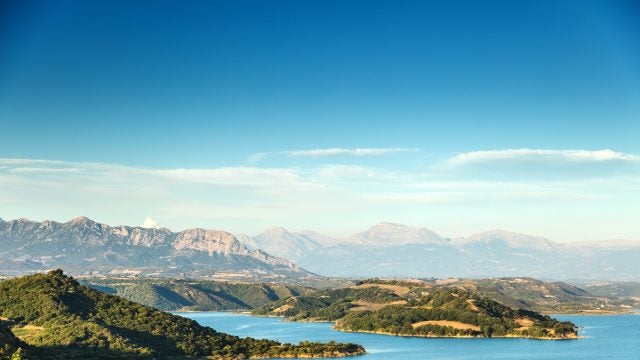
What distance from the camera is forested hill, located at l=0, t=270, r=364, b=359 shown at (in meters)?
155

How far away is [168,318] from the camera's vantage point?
191125mm

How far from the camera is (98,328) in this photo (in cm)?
16362

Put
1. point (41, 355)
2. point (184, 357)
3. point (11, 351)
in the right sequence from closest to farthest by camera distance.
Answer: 1. point (11, 351)
2. point (41, 355)
3. point (184, 357)

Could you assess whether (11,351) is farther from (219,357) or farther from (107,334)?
(219,357)

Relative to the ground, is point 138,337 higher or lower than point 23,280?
lower

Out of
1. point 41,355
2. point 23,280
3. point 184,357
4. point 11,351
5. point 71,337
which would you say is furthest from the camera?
point 23,280

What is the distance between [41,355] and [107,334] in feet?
104

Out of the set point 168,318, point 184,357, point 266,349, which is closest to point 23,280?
point 168,318

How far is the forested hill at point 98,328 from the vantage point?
6102 inches

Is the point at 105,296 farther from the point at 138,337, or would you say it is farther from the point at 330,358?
the point at 330,358

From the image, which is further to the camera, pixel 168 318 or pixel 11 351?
pixel 168 318

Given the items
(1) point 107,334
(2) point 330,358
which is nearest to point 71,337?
(1) point 107,334

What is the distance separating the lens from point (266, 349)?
640 ft

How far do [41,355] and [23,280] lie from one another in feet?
207
